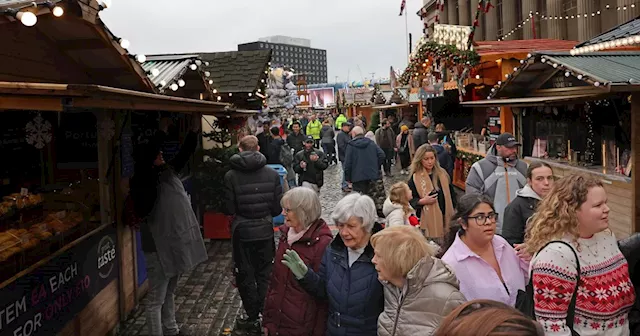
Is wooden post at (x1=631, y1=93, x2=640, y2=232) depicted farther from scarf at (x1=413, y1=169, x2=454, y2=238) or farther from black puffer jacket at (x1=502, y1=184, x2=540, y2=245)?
black puffer jacket at (x1=502, y1=184, x2=540, y2=245)

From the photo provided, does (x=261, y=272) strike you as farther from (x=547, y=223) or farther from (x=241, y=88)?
(x=241, y=88)

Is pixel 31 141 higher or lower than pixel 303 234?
higher

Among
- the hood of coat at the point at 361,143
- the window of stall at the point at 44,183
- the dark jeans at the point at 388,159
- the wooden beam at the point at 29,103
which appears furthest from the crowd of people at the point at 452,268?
the dark jeans at the point at 388,159

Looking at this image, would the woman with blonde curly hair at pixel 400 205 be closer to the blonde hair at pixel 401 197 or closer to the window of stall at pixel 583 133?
the blonde hair at pixel 401 197

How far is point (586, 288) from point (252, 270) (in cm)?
383

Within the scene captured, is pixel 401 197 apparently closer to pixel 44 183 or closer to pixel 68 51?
pixel 68 51

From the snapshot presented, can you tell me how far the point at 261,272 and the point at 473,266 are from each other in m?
3.25

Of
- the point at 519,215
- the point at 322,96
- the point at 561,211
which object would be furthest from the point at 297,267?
the point at 322,96

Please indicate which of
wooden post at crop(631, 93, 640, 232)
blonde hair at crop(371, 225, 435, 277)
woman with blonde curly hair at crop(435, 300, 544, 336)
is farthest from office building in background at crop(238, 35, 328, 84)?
woman with blonde curly hair at crop(435, 300, 544, 336)

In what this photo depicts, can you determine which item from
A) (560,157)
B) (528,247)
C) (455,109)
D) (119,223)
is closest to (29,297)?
(119,223)

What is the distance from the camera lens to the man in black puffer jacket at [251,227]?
6086 millimetres

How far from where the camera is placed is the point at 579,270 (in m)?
2.95

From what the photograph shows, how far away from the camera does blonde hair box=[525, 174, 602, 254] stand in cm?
309

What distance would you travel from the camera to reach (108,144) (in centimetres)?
659
